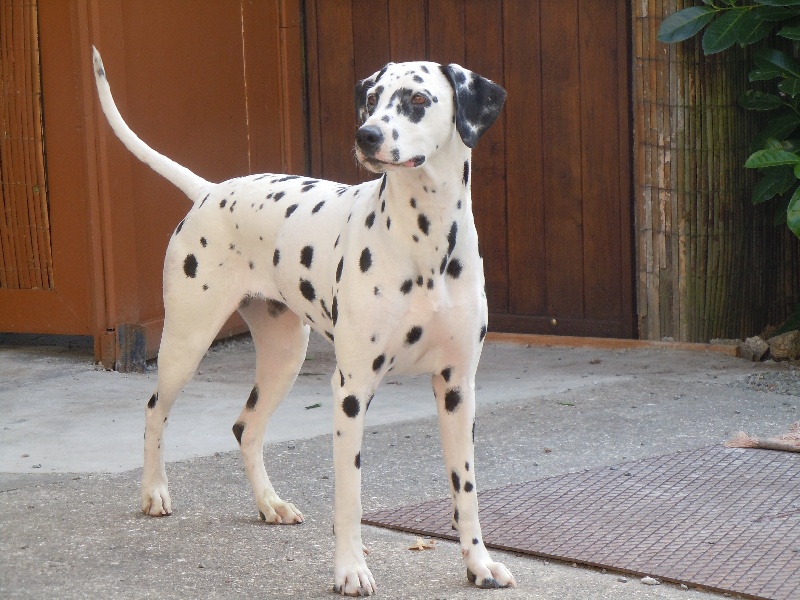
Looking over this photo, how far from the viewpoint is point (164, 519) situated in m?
4.52

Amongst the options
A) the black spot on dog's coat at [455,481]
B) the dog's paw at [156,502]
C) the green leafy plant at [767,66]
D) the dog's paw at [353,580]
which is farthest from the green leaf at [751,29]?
the dog's paw at [353,580]

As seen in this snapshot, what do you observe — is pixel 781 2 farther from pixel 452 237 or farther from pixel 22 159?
pixel 22 159

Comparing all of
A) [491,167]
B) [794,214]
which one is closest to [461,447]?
[794,214]

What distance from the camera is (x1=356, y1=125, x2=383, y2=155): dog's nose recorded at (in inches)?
136

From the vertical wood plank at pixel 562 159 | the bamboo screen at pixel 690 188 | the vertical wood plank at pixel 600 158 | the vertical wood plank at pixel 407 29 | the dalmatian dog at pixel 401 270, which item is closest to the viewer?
the dalmatian dog at pixel 401 270

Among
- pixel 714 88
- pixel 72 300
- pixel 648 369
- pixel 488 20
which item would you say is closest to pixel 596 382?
pixel 648 369

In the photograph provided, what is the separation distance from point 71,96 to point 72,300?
1193 millimetres

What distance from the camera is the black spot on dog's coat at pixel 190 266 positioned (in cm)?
449

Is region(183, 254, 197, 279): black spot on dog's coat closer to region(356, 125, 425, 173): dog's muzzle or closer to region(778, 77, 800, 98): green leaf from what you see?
region(356, 125, 425, 173): dog's muzzle

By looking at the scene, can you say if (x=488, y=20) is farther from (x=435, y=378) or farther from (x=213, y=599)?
(x=213, y=599)

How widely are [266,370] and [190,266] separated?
0.49m

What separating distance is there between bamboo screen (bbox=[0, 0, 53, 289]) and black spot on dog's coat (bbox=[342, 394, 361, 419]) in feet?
13.4

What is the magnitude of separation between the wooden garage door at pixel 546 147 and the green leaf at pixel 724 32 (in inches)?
24.9

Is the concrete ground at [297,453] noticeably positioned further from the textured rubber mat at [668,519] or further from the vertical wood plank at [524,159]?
the vertical wood plank at [524,159]
